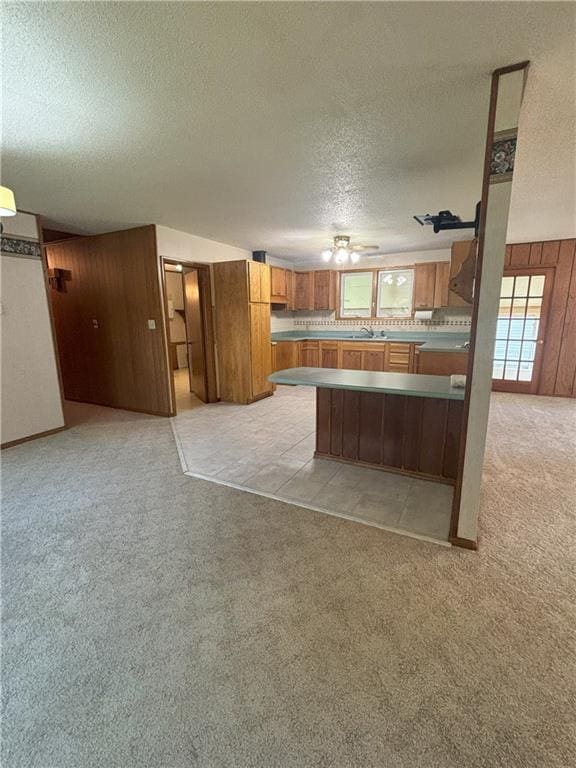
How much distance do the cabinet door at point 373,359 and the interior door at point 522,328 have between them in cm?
172

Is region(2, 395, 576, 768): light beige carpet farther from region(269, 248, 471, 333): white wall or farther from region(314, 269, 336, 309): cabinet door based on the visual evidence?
region(314, 269, 336, 309): cabinet door

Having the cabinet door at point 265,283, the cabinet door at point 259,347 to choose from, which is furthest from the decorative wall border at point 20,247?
the cabinet door at point 265,283

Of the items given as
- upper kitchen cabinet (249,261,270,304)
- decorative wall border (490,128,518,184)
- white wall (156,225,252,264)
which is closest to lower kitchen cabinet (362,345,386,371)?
upper kitchen cabinet (249,261,270,304)

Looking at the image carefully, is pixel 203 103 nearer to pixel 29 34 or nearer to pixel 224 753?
pixel 29 34

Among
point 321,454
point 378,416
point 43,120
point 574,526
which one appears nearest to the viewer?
point 43,120

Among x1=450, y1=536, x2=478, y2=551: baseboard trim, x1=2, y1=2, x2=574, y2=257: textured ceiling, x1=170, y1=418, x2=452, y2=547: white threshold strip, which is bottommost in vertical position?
x1=170, y1=418, x2=452, y2=547: white threshold strip

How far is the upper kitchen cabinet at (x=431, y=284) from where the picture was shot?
5.55 m

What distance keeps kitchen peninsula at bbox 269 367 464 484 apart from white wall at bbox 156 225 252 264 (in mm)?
2527

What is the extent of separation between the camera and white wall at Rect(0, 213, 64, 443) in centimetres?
346

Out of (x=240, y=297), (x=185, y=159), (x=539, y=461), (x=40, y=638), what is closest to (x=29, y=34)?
(x=185, y=159)

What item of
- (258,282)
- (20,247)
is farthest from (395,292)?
(20,247)

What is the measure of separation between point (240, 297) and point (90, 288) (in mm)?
2143

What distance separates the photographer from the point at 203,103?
1.74 metres

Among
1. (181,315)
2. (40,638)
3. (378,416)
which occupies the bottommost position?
(40,638)
